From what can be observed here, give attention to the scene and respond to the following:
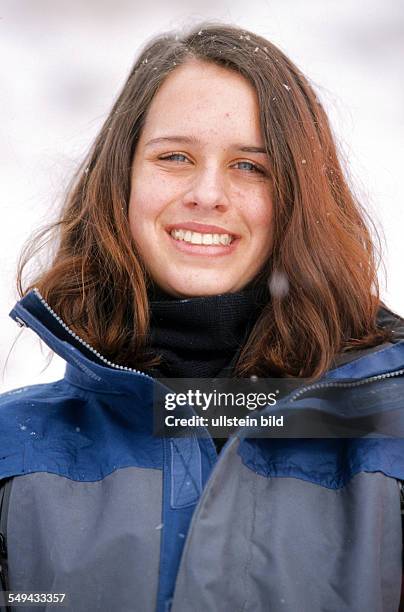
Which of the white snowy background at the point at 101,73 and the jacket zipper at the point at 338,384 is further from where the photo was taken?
the white snowy background at the point at 101,73

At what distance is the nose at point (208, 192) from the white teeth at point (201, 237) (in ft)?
0.21

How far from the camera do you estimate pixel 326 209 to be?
1882mm

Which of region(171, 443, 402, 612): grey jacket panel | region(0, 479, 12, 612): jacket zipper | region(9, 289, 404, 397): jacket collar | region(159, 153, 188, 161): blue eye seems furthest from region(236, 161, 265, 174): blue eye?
region(0, 479, 12, 612): jacket zipper

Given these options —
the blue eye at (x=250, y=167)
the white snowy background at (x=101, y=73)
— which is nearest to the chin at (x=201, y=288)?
the blue eye at (x=250, y=167)

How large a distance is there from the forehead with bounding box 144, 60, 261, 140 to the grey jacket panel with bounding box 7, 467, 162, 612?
824 millimetres

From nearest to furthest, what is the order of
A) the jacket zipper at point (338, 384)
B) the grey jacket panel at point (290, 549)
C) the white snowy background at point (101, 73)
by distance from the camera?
1. the grey jacket panel at point (290, 549)
2. the jacket zipper at point (338, 384)
3. the white snowy background at point (101, 73)

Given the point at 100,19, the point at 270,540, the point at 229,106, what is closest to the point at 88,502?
the point at 270,540

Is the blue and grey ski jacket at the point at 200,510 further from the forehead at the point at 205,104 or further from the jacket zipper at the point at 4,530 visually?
the forehead at the point at 205,104

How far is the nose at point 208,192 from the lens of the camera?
1.74 metres

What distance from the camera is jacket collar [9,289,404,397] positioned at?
1.55 m

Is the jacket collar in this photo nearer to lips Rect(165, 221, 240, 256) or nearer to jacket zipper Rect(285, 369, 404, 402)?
jacket zipper Rect(285, 369, 404, 402)

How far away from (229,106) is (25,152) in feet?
6.93

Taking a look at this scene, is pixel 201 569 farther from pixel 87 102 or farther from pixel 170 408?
pixel 87 102

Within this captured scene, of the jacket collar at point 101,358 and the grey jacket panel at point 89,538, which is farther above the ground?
the jacket collar at point 101,358
